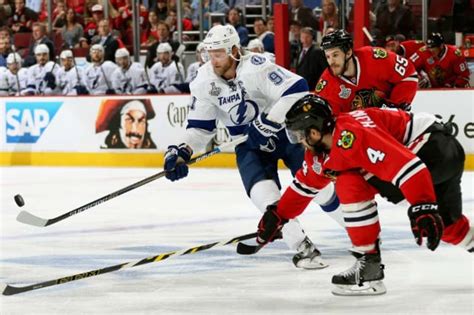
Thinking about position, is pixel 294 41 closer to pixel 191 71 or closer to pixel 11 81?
pixel 191 71

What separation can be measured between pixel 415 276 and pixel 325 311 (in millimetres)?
818

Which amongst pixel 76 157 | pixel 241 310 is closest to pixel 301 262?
pixel 241 310

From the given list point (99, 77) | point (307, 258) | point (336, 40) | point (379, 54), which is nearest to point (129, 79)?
point (99, 77)

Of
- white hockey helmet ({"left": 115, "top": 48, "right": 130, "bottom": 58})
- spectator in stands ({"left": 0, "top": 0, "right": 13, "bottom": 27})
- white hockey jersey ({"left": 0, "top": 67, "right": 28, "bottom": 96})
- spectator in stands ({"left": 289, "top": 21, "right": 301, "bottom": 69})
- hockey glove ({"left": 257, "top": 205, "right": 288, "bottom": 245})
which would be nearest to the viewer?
hockey glove ({"left": 257, "top": 205, "right": 288, "bottom": 245})

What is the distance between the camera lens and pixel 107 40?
39.1 ft

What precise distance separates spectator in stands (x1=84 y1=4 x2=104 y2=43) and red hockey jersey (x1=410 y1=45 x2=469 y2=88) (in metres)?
4.44

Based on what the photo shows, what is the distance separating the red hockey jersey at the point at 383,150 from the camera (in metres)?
3.68

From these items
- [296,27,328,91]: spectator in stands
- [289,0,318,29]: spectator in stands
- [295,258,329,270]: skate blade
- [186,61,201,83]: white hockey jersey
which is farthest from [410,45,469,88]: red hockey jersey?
[295,258,329,270]: skate blade

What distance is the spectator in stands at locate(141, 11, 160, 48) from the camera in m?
11.9

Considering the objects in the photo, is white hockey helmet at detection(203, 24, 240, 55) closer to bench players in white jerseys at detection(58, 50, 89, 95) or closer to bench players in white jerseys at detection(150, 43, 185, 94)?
bench players in white jerseys at detection(150, 43, 185, 94)

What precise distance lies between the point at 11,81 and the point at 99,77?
→ 4.14ft

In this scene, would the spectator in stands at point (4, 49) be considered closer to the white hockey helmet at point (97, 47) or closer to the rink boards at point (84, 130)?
the rink boards at point (84, 130)

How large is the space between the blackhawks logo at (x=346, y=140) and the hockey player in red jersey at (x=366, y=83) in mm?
1685

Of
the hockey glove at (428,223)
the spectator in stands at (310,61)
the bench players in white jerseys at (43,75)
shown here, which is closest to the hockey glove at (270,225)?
the hockey glove at (428,223)
